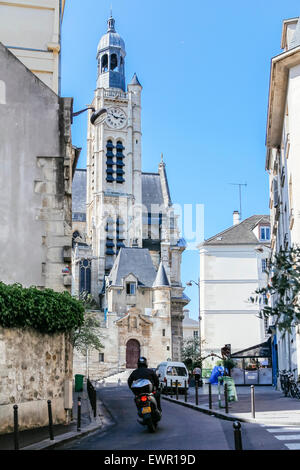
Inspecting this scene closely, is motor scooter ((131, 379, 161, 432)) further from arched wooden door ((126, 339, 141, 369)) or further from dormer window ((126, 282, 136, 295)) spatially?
dormer window ((126, 282, 136, 295))

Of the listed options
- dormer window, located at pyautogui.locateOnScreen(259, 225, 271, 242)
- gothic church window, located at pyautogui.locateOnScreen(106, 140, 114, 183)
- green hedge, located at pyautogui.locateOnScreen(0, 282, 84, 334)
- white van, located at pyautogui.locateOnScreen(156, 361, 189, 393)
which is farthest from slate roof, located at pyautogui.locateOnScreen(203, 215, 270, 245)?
gothic church window, located at pyautogui.locateOnScreen(106, 140, 114, 183)

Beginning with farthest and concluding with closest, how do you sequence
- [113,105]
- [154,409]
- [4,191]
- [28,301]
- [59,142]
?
[113,105]
[59,142]
[4,191]
[28,301]
[154,409]

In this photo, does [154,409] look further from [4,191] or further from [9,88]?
[9,88]

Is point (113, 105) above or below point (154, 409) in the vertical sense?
above

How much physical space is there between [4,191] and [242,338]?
35103 millimetres

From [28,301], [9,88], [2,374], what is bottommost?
[2,374]

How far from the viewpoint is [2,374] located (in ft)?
41.7

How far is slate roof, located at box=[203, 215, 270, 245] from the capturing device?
4916 cm

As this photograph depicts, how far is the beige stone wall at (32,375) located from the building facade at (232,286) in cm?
3313

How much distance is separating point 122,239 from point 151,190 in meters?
17.3

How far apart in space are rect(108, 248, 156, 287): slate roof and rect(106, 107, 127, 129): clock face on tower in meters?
22.6

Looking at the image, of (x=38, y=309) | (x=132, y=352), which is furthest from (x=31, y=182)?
(x=132, y=352)

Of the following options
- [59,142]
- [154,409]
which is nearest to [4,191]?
[59,142]

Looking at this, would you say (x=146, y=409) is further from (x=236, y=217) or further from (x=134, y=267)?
(x=134, y=267)
